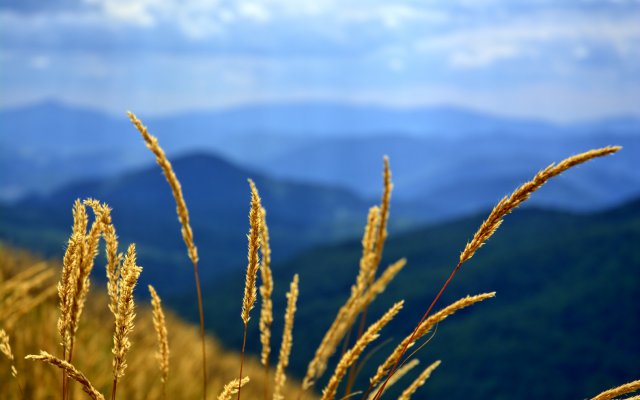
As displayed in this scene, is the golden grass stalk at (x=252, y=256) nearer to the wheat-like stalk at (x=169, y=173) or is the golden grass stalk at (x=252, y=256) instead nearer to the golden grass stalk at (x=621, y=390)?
the wheat-like stalk at (x=169, y=173)

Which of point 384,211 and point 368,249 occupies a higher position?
point 384,211

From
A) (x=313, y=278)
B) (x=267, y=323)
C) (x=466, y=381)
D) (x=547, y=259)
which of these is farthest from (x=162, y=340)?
(x=313, y=278)

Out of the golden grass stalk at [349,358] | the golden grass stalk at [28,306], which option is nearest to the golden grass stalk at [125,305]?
the golden grass stalk at [349,358]

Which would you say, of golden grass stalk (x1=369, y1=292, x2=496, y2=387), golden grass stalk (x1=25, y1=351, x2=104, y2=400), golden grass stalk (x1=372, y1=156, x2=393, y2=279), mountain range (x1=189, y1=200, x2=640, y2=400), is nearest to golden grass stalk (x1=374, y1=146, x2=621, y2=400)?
golden grass stalk (x1=369, y1=292, x2=496, y2=387)

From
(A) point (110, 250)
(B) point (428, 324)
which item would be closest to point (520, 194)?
(B) point (428, 324)

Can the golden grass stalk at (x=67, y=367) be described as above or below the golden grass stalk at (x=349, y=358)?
below

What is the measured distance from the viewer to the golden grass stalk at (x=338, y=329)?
218 centimetres

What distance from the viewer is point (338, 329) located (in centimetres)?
233

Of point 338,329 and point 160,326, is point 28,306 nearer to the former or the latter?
point 160,326

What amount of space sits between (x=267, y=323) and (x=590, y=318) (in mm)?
111784

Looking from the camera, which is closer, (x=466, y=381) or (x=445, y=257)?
(x=466, y=381)

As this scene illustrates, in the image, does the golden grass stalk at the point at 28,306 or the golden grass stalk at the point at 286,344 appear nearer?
the golden grass stalk at the point at 286,344

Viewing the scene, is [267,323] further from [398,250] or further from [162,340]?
[398,250]

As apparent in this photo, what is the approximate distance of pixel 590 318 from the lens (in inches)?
3967
